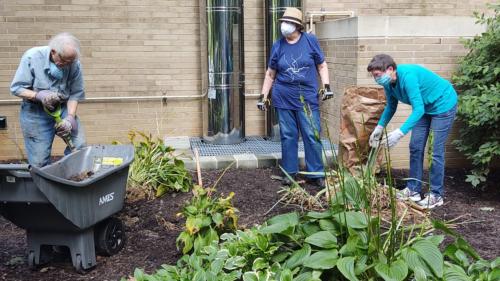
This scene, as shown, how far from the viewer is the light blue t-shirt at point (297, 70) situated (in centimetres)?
516

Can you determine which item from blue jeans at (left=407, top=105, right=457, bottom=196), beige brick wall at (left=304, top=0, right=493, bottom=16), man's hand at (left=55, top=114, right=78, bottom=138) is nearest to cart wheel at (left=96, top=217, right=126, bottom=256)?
man's hand at (left=55, top=114, right=78, bottom=138)

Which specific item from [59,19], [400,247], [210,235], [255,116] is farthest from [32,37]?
[400,247]

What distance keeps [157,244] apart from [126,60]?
351 cm

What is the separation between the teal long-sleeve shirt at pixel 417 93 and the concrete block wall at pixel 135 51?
1.91 m

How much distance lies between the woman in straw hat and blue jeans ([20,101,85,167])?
211 centimetres

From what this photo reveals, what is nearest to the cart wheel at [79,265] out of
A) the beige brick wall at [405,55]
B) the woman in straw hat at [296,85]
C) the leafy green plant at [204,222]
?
the leafy green plant at [204,222]

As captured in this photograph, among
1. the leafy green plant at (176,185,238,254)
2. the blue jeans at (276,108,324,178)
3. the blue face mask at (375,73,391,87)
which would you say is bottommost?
the leafy green plant at (176,185,238,254)

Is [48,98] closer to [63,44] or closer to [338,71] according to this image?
[63,44]

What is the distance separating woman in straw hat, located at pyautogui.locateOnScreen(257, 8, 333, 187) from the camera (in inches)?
203

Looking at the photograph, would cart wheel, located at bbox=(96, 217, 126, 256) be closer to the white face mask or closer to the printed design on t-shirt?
the printed design on t-shirt

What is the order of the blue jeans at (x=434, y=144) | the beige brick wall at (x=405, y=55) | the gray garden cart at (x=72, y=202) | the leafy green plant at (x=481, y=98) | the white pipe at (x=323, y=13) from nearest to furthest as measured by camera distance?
1. the gray garden cart at (x=72, y=202)
2. the blue jeans at (x=434, y=144)
3. the leafy green plant at (x=481, y=98)
4. the beige brick wall at (x=405, y=55)
5. the white pipe at (x=323, y=13)

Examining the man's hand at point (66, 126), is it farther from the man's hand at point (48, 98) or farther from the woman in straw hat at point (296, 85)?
the woman in straw hat at point (296, 85)

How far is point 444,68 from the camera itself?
19.3 feet

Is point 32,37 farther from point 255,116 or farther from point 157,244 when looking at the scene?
point 157,244
